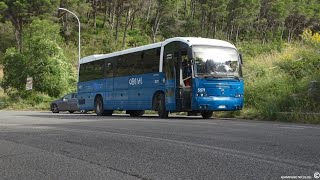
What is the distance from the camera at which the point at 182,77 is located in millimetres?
19781

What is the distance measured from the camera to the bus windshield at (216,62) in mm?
19266

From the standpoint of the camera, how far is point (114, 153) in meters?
8.98

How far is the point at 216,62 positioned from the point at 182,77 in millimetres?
1534

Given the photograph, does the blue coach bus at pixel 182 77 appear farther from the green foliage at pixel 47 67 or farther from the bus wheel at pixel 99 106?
the green foliage at pixel 47 67

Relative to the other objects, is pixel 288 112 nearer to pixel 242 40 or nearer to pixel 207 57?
pixel 207 57

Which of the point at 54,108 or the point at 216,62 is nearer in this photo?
the point at 216,62

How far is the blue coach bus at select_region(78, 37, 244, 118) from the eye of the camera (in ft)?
63.2

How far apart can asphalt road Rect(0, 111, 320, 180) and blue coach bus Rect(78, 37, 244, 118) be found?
22.5 feet

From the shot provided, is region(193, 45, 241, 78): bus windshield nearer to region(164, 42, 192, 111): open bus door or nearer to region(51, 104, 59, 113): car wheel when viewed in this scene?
region(164, 42, 192, 111): open bus door

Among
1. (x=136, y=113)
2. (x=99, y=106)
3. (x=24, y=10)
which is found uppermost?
(x=24, y=10)

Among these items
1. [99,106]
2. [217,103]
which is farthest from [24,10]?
[217,103]

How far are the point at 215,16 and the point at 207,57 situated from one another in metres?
64.3

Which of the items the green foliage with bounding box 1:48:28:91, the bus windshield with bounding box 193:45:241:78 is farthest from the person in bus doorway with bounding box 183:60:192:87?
the green foliage with bounding box 1:48:28:91

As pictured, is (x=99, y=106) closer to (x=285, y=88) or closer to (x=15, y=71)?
(x=285, y=88)
